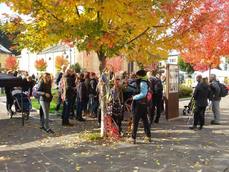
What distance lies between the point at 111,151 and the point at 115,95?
2410mm

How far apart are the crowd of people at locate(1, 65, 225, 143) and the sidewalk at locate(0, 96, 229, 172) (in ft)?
1.95

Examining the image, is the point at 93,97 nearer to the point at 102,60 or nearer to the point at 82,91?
the point at 82,91

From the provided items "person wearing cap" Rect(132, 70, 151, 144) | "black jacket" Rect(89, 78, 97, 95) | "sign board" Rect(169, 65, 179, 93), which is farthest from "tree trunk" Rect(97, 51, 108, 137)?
"sign board" Rect(169, 65, 179, 93)

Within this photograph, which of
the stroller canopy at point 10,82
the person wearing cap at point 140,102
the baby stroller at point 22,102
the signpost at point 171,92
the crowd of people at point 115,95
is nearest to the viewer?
the person wearing cap at point 140,102

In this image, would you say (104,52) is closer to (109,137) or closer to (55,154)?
(109,137)

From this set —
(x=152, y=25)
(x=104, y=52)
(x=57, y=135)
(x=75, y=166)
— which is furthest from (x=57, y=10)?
(x=75, y=166)

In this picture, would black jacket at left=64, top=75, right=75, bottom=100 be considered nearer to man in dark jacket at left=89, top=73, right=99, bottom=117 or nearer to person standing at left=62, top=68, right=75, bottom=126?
person standing at left=62, top=68, right=75, bottom=126

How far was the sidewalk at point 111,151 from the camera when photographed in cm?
885

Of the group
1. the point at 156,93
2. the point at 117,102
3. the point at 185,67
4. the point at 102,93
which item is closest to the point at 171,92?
the point at 156,93

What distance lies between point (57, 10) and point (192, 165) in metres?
5.15

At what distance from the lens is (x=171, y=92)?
1758 cm

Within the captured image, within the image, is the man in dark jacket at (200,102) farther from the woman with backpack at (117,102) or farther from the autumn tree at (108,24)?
the woman with backpack at (117,102)

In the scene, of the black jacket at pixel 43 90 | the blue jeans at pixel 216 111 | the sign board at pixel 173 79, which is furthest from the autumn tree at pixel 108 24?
the sign board at pixel 173 79

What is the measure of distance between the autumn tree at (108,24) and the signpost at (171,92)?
448cm
